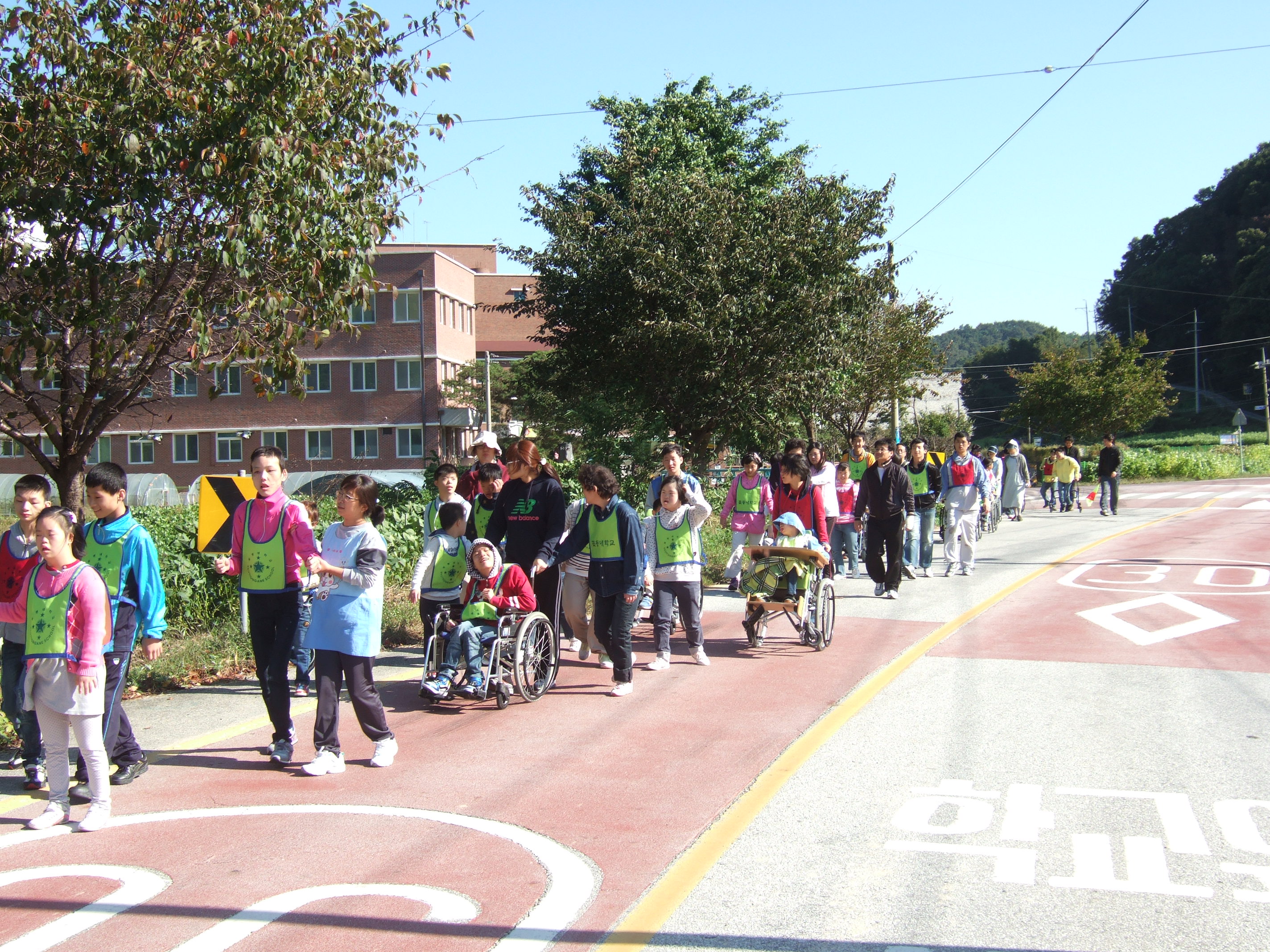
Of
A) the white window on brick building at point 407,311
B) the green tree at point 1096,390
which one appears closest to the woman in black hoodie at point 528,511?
the green tree at point 1096,390

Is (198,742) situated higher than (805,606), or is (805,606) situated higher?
(805,606)

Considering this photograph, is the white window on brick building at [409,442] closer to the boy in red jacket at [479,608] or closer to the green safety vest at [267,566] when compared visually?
the boy in red jacket at [479,608]

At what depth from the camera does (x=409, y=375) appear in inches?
2269

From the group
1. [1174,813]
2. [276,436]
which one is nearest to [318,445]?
[276,436]

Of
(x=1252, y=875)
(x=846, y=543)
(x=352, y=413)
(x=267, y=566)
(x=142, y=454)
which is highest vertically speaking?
(x=352, y=413)

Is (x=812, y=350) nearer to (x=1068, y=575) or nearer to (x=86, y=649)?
(x=1068, y=575)

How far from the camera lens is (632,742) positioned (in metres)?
6.72

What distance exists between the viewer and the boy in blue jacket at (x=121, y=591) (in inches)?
234

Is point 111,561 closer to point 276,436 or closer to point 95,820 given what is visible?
point 95,820

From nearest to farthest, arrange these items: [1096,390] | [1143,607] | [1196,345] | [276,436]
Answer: [1143,607]
[1096,390]
[276,436]
[1196,345]

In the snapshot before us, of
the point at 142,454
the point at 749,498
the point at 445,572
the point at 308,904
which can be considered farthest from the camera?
the point at 142,454

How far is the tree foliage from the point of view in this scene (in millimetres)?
19516

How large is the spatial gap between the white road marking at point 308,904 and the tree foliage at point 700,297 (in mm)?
14963

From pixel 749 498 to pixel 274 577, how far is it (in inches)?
287
